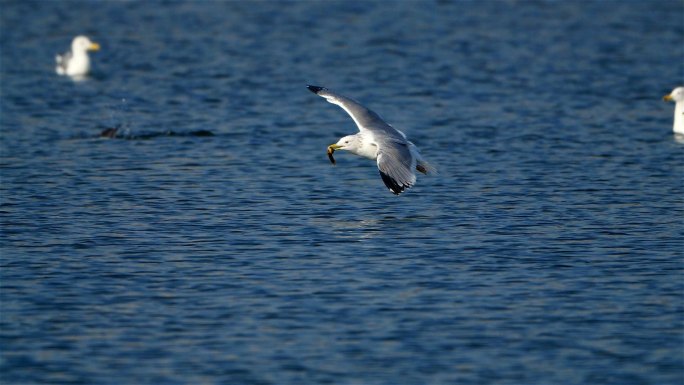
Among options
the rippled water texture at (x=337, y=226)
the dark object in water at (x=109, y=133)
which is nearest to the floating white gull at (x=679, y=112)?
the rippled water texture at (x=337, y=226)

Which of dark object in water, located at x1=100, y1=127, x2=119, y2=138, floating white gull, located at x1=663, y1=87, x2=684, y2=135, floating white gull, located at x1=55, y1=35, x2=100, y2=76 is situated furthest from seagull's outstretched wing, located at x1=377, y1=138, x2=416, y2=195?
floating white gull, located at x1=55, y1=35, x2=100, y2=76

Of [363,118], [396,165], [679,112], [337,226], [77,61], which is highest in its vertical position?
[77,61]

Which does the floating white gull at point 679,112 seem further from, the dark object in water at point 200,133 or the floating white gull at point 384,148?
the dark object in water at point 200,133

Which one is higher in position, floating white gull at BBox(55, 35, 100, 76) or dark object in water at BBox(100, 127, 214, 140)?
floating white gull at BBox(55, 35, 100, 76)

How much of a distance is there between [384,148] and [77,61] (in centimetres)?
1475

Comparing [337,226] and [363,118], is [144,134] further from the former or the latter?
[337,226]

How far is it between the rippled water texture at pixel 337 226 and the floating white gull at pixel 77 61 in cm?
41

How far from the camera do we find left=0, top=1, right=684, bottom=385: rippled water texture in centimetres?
922

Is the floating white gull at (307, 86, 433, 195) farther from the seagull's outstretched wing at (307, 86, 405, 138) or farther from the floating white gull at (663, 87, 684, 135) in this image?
the floating white gull at (663, 87, 684, 135)

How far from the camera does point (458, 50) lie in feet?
99.1

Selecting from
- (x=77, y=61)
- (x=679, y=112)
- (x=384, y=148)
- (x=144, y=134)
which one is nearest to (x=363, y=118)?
(x=384, y=148)

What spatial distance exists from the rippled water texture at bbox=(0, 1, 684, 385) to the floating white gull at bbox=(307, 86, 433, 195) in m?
0.56

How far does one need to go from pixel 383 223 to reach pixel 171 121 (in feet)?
27.6

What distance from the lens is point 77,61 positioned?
26.7m
